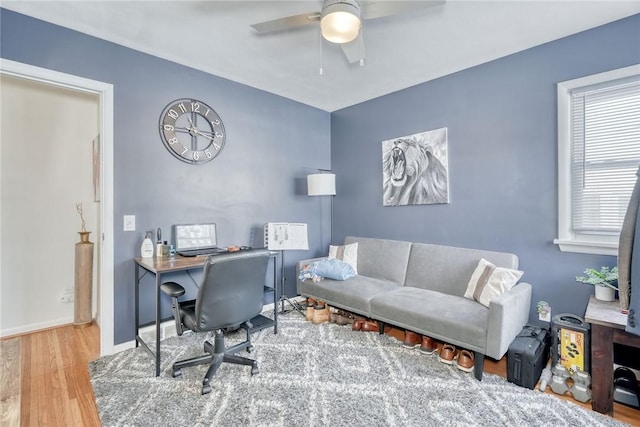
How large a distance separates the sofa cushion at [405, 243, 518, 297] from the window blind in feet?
2.06

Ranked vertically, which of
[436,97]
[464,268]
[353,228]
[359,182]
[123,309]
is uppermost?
[436,97]

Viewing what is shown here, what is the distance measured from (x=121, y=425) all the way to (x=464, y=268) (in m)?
2.77

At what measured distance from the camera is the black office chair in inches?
74.2

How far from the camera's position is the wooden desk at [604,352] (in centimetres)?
171

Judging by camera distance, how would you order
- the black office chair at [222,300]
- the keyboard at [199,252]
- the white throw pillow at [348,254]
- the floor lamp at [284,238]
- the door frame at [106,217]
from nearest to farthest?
1. the black office chair at [222,300]
2. the door frame at [106,217]
3. the keyboard at [199,252]
4. the floor lamp at [284,238]
5. the white throw pillow at [348,254]

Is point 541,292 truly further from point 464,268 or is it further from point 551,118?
point 551,118

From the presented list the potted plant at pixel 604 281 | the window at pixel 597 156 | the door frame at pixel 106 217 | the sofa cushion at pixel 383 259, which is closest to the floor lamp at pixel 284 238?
the sofa cushion at pixel 383 259

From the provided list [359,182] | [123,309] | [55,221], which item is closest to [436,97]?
[359,182]

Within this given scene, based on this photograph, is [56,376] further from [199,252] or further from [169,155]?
[169,155]

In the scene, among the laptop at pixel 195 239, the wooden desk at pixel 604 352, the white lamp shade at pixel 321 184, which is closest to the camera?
the wooden desk at pixel 604 352

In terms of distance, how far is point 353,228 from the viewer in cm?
398

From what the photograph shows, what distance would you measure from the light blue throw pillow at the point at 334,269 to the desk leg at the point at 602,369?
76.2 inches

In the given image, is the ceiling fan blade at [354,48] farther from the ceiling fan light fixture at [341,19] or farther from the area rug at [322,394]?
the area rug at [322,394]

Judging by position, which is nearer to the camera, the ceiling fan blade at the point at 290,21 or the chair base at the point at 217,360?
the ceiling fan blade at the point at 290,21
